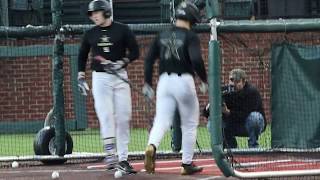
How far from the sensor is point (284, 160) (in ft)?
31.5

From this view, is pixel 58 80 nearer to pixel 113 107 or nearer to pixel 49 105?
pixel 113 107

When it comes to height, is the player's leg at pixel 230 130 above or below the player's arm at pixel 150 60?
below

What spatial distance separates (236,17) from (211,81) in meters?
7.65

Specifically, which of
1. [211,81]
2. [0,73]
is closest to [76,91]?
[0,73]

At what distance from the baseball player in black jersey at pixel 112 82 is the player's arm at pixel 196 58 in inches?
30.9

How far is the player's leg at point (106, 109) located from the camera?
8547mm

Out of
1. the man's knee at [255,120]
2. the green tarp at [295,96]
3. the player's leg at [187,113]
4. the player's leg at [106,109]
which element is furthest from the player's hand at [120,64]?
the man's knee at [255,120]

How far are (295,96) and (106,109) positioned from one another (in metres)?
2.64

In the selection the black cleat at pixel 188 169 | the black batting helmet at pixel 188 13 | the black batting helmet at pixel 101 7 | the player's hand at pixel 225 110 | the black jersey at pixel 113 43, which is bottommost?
the black cleat at pixel 188 169

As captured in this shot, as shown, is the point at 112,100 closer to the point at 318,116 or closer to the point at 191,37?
the point at 191,37

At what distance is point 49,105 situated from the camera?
15.2 metres

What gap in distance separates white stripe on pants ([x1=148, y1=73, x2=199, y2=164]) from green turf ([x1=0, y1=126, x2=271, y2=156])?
3.43m

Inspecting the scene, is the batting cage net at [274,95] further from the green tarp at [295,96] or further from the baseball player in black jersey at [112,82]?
the baseball player in black jersey at [112,82]

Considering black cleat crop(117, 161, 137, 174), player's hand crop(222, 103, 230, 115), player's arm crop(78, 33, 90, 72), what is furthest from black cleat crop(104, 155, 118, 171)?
player's hand crop(222, 103, 230, 115)
